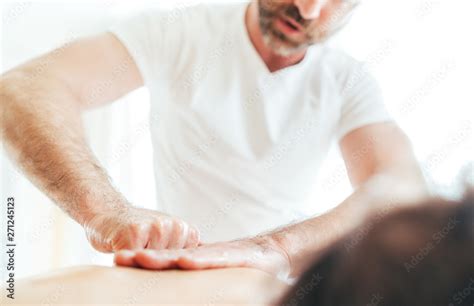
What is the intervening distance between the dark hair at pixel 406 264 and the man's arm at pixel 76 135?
59 cm

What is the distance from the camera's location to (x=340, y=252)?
372 millimetres

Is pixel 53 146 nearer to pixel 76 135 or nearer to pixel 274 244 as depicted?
pixel 76 135

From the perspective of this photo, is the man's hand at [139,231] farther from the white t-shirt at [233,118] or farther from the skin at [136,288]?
the white t-shirt at [233,118]

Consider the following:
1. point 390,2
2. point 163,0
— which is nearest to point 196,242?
point 390,2

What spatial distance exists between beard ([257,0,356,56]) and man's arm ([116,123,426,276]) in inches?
10.4

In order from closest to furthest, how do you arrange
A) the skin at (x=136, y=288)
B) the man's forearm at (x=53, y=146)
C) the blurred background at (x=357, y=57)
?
the skin at (x=136, y=288) → the man's forearm at (x=53, y=146) → the blurred background at (x=357, y=57)

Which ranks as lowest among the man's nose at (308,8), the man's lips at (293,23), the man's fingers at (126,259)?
the man's fingers at (126,259)

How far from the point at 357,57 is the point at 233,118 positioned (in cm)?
105

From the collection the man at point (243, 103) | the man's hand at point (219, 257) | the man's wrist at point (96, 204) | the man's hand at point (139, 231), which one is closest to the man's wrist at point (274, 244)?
the man's hand at point (219, 257)

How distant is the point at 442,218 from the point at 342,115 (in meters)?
1.29

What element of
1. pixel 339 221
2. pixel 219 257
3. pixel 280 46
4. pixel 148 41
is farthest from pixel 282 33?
pixel 219 257

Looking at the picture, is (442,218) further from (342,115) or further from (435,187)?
(342,115)

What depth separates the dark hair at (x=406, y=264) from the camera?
13.8 inches

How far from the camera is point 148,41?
5.10ft
